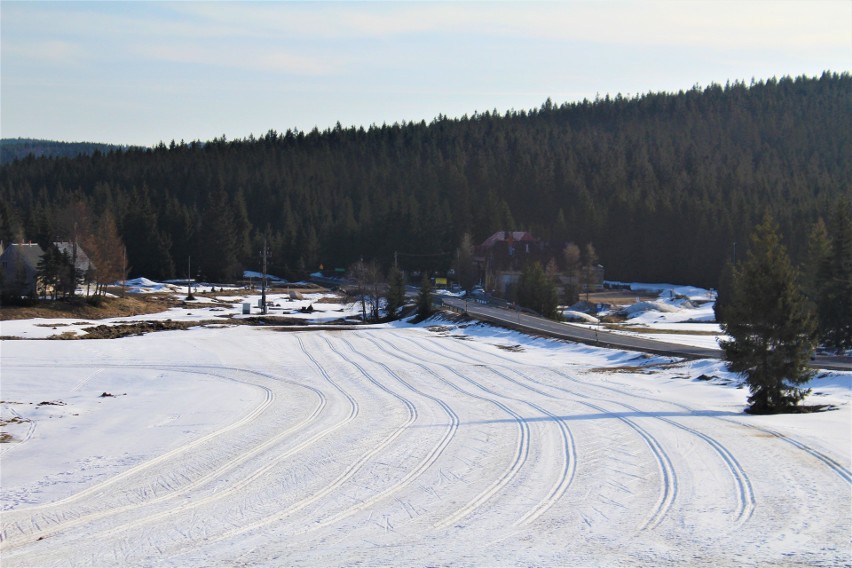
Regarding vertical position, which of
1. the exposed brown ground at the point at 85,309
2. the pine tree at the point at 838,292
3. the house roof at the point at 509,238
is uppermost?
the house roof at the point at 509,238

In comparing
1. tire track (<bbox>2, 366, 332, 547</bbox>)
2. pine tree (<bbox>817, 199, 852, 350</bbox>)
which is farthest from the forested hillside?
tire track (<bbox>2, 366, 332, 547</bbox>)

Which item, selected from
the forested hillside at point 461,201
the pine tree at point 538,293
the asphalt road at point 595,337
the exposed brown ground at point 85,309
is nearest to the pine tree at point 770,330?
the asphalt road at point 595,337

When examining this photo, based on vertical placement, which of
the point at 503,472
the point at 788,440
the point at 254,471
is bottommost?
the point at 254,471

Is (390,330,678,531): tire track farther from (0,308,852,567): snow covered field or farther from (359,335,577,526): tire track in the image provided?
(359,335,577,526): tire track

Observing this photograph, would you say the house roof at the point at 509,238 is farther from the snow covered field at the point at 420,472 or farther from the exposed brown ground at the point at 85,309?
the snow covered field at the point at 420,472

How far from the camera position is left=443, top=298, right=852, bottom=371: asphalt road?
115 ft

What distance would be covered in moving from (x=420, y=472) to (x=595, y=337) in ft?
103

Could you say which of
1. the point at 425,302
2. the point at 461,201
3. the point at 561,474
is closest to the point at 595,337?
the point at 425,302

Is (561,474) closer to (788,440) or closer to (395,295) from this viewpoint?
(788,440)

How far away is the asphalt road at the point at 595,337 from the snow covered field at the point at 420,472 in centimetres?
420

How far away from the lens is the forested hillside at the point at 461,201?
11262 cm

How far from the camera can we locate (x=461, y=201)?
424ft

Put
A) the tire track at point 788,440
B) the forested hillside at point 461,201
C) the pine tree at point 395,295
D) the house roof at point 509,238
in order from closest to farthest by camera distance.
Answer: the tire track at point 788,440 → the pine tree at point 395,295 → the forested hillside at point 461,201 → the house roof at point 509,238

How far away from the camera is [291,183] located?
559 ft
